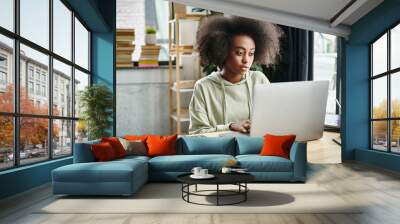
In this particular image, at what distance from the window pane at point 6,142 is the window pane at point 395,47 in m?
6.04

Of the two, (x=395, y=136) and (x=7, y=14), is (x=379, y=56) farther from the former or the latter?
(x=7, y=14)

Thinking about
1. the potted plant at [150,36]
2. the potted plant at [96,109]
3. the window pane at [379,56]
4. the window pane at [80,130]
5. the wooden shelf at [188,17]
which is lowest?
the window pane at [80,130]

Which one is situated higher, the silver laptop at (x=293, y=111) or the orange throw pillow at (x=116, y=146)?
the silver laptop at (x=293, y=111)

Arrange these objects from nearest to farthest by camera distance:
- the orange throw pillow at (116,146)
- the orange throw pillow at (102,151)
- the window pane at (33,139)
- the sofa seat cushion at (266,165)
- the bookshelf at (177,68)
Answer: the window pane at (33,139), the orange throw pillow at (102,151), the sofa seat cushion at (266,165), the orange throw pillow at (116,146), the bookshelf at (177,68)

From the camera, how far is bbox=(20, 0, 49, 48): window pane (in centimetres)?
544

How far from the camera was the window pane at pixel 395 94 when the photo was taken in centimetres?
753

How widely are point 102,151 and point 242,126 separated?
12.1 feet

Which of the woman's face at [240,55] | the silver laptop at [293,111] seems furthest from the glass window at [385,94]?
the woman's face at [240,55]

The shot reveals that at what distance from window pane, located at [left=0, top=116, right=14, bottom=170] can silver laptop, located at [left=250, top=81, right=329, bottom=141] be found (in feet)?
14.7

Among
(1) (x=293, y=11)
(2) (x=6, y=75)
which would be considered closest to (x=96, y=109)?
(2) (x=6, y=75)

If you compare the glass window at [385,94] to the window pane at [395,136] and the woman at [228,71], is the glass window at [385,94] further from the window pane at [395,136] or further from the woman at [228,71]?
the woman at [228,71]

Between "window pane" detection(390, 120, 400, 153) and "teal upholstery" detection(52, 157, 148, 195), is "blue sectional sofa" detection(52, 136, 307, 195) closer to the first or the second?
"teal upholstery" detection(52, 157, 148, 195)

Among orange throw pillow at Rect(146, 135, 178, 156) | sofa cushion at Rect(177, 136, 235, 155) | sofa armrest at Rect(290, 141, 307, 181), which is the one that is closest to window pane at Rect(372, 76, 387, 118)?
sofa armrest at Rect(290, 141, 307, 181)

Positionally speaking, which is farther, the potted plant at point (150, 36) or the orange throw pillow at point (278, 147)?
the potted plant at point (150, 36)
